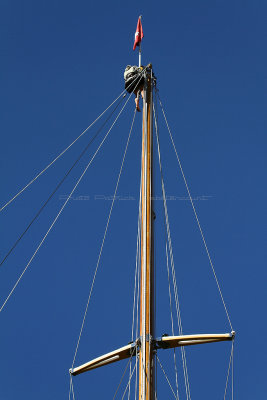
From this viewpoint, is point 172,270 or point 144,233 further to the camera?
point 172,270

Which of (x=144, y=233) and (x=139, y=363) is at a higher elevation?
(x=144, y=233)

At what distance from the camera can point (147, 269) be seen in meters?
20.2

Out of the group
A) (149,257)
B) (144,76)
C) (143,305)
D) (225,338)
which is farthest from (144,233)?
(144,76)

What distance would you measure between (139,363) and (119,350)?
100 centimetres

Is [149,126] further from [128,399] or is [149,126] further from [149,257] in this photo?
[128,399]

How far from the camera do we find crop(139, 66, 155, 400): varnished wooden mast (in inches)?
718

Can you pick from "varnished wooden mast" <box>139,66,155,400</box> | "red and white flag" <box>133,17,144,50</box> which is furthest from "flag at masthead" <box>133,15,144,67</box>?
"varnished wooden mast" <box>139,66,155,400</box>

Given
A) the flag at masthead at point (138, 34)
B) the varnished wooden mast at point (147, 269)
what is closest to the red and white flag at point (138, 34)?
the flag at masthead at point (138, 34)

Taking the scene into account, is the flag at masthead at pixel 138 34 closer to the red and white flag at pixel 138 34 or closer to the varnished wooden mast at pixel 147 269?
the red and white flag at pixel 138 34

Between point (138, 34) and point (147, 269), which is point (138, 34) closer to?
point (138, 34)

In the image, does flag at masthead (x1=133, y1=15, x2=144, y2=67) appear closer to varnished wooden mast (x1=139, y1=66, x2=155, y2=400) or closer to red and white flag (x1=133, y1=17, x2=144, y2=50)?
red and white flag (x1=133, y1=17, x2=144, y2=50)

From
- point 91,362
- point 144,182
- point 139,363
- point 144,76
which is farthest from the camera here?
point 144,76

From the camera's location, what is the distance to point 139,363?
18.7 m

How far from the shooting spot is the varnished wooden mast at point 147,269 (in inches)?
718
